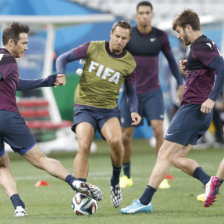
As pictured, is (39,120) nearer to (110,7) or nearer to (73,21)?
(73,21)

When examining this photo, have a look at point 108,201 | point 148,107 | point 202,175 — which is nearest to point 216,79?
point 202,175

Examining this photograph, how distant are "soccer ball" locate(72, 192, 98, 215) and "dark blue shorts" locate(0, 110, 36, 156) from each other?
729 mm

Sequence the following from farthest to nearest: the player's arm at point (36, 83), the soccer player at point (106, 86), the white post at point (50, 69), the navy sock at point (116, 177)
Answer: the white post at point (50, 69), the navy sock at point (116, 177), the soccer player at point (106, 86), the player's arm at point (36, 83)

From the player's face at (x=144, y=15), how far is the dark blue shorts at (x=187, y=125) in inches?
124

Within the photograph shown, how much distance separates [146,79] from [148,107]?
16.5 inches

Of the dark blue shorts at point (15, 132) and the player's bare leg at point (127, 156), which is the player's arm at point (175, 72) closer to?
the player's bare leg at point (127, 156)

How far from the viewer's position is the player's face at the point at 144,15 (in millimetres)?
10246

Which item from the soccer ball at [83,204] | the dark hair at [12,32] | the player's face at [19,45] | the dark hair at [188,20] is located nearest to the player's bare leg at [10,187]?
the soccer ball at [83,204]

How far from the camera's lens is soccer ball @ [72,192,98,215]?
23.5 ft

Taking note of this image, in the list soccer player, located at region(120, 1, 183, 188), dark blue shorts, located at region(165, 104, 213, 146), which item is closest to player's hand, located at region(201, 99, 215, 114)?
dark blue shorts, located at region(165, 104, 213, 146)

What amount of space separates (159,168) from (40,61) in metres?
10.1

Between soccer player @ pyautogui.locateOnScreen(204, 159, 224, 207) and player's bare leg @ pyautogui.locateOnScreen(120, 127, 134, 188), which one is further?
player's bare leg @ pyautogui.locateOnScreen(120, 127, 134, 188)

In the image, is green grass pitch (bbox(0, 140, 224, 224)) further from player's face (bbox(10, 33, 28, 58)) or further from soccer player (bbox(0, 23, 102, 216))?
player's face (bbox(10, 33, 28, 58))

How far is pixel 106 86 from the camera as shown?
8242 millimetres
